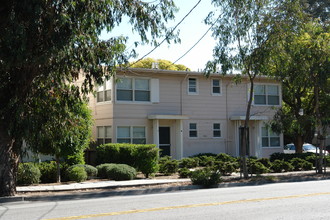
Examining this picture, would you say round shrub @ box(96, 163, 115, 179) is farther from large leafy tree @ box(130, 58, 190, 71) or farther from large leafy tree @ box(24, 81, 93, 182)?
large leafy tree @ box(130, 58, 190, 71)

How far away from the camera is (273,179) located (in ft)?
60.3

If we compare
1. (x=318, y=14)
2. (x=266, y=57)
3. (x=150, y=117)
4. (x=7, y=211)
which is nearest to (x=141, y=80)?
(x=150, y=117)

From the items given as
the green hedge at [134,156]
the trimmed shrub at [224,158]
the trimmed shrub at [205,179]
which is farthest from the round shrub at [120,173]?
the trimmed shrub at [224,158]

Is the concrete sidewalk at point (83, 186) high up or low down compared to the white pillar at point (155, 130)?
down

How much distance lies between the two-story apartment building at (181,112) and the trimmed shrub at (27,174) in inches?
303

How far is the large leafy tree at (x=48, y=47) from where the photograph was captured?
11531 mm

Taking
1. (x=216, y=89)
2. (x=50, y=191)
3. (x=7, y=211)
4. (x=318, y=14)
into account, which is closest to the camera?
(x=7, y=211)

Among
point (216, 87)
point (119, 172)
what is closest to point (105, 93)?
point (216, 87)

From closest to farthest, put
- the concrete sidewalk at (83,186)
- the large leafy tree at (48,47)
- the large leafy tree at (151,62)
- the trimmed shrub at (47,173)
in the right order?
the large leafy tree at (48,47)
the concrete sidewalk at (83,186)
the trimmed shrub at (47,173)
the large leafy tree at (151,62)

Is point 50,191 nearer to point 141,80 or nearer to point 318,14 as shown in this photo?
point 141,80

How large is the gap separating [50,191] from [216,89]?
51.0 feet

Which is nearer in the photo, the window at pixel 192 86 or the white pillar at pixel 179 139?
the white pillar at pixel 179 139

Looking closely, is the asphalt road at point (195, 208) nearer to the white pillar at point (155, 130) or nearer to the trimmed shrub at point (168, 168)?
the trimmed shrub at point (168, 168)

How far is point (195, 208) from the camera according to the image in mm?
10500
